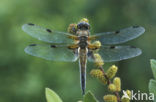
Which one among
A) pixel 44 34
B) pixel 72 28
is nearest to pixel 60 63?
pixel 44 34

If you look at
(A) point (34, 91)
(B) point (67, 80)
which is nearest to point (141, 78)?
(B) point (67, 80)

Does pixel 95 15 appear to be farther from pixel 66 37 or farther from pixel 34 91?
pixel 66 37

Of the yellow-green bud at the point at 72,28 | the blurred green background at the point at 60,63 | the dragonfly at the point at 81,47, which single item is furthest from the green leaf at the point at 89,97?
the blurred green background at the point at 60,63

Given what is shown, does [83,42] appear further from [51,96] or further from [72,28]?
[51,96]

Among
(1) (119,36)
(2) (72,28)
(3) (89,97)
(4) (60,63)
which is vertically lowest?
(3) (89,97)

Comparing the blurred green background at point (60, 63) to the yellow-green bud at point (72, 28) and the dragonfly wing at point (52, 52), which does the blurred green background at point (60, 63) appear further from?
the yellow-green bud at point (72, 28)

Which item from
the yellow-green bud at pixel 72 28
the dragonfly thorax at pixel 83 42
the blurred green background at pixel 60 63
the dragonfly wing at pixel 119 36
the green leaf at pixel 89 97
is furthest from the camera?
the blurred green background at pixel 60 63

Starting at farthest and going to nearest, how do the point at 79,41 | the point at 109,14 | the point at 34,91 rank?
1. the point at 109,14
2. the point at 34,91
3. the point at 79,41
